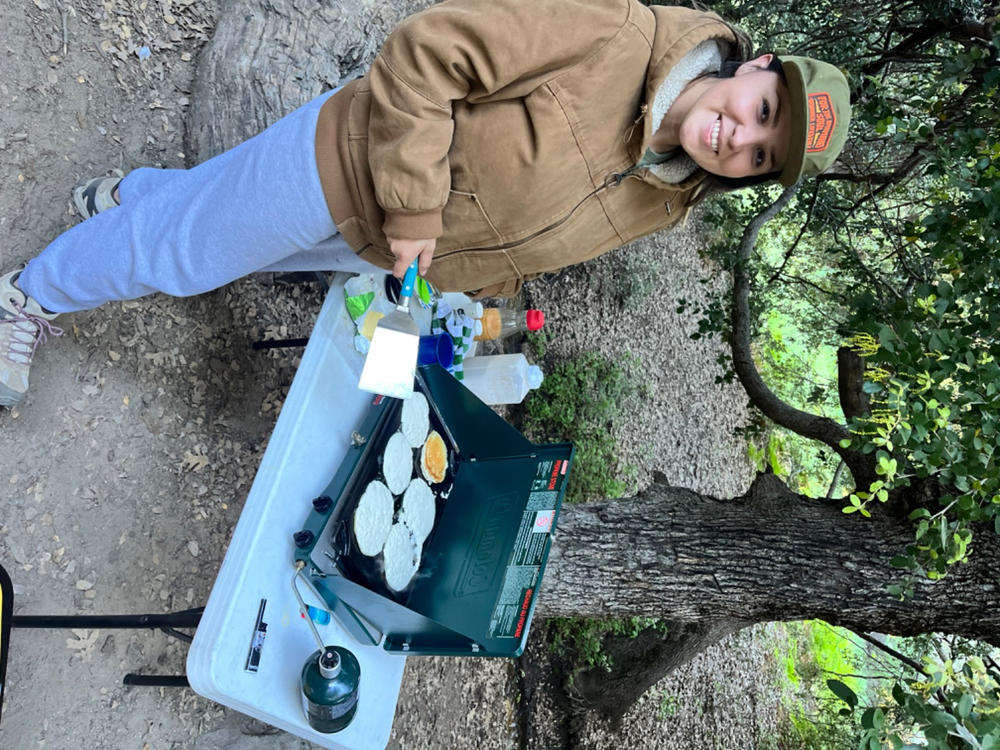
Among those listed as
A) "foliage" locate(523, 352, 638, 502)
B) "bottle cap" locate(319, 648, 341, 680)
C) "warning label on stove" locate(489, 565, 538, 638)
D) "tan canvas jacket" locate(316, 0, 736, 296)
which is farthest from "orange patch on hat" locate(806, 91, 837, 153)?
"foliage" locate(523, 352, 638, 502)

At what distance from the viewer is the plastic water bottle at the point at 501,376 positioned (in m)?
3.76

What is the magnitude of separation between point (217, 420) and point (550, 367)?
263 cm

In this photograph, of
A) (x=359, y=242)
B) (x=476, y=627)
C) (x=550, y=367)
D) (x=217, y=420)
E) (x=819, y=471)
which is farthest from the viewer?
(x=819, y=471)

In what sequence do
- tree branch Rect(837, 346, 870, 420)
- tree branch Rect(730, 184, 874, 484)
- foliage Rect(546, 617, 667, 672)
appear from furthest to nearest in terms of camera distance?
foliage Rect(546, 617, 667, 672) < tree branch Rect(837, 346, 870, 420) < tree branch Rect(730, 184, 874, 484)

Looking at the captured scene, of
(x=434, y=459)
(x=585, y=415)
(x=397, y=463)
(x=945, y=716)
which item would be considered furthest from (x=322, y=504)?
(x=585, y=415)

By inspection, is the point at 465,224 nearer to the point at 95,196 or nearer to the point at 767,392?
the point at 95,196

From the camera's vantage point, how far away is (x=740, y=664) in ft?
21.0

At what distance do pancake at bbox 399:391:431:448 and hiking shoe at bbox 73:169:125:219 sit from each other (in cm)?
131

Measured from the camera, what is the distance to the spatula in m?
1.89

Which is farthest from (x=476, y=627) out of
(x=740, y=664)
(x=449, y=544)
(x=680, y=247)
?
(x=680, y=247)

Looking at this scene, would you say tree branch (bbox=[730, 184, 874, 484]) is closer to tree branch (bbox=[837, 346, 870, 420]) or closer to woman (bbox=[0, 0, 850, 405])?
tree branch (bbox=[837, 346, 870, 420])

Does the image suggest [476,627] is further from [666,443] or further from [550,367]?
[666,443]

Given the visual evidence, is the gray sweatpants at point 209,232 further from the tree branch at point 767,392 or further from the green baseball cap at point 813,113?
the tree branch at point 767,392

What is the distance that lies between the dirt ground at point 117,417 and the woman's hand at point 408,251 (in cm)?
152
